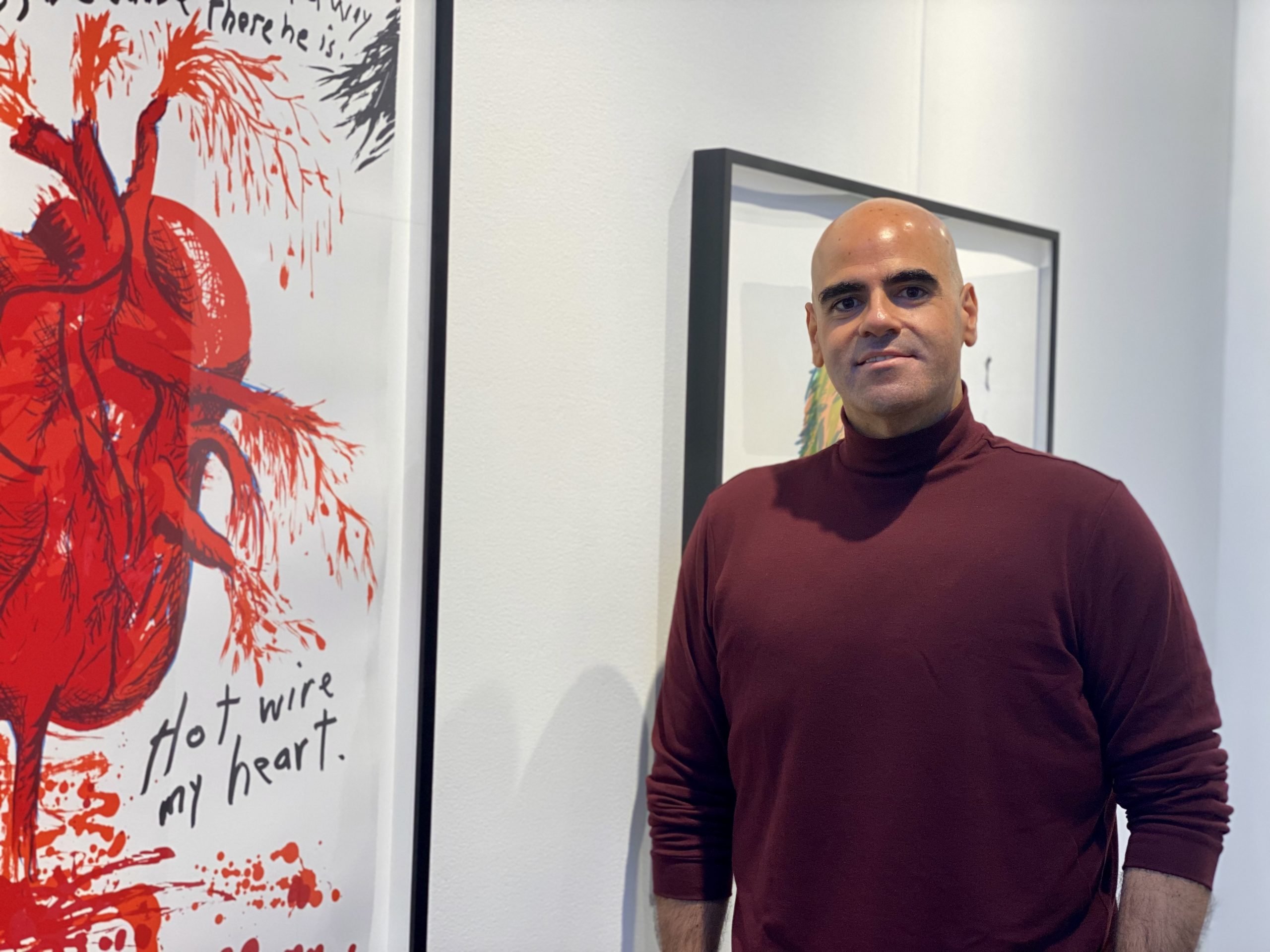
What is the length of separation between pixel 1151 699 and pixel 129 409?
984mm

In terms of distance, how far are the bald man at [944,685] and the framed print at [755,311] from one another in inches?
6.6

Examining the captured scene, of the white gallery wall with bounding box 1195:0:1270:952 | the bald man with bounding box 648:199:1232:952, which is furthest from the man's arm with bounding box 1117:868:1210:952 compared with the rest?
the white gallery wall with bounding box 1195:0:1270:952

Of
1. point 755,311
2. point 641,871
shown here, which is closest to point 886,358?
point 755,311

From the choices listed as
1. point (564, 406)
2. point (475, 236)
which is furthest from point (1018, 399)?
point (475, 236)

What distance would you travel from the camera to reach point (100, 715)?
0.97 metres

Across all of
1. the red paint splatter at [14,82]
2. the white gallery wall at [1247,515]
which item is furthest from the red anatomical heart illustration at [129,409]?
the white gallery wall at [1247,515]

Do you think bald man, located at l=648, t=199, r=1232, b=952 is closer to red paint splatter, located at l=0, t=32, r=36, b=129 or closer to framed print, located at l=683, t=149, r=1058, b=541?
framed print, located at l=683, t=149, r=1058, b=541

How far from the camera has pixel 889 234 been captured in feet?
4.21

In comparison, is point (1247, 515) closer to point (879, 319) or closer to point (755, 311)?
point (755, 311)

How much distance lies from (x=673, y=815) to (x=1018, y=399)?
1.00 meters

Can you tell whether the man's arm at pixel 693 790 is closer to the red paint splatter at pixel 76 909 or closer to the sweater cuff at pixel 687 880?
the sweater cuff at pixel 687 880

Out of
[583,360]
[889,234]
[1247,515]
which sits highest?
[889,234]

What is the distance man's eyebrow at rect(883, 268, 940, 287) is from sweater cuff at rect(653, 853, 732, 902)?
2.19 feet

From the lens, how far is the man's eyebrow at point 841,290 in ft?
4.22
